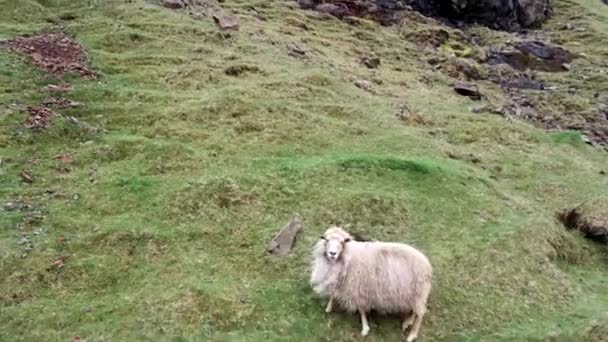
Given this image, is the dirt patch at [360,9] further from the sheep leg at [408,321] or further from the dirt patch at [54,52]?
the sheep leg at [408,321]

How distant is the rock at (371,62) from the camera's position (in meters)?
30.8

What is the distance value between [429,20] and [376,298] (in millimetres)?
36382

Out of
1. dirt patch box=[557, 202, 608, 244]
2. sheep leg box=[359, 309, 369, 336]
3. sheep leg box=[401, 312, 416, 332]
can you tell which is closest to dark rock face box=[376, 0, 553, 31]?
dirt patch box=[557, 202, 608, 244]

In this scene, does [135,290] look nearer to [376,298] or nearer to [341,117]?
[376,298]

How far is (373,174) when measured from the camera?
17.0 metres

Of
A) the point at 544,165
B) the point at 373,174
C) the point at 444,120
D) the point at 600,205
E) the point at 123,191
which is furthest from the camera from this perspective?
the point at 444,120

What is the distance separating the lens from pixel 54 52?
23234mm

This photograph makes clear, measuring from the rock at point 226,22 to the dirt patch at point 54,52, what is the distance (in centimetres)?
704

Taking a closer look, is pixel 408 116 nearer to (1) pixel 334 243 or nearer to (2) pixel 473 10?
(1) pixel 334 243

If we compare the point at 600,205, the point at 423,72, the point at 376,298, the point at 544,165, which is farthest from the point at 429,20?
the point at 376,298

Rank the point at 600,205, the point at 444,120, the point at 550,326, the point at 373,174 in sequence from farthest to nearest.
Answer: the point at 444,120
the point at 600,205
the point at 373,174
the point at 550,326

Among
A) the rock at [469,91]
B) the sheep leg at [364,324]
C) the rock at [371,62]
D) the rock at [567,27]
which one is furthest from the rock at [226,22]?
the rock at [567,27]

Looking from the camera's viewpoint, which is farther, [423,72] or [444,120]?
[423,72]

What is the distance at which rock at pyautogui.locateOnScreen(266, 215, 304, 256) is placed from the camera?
13.8 metres
